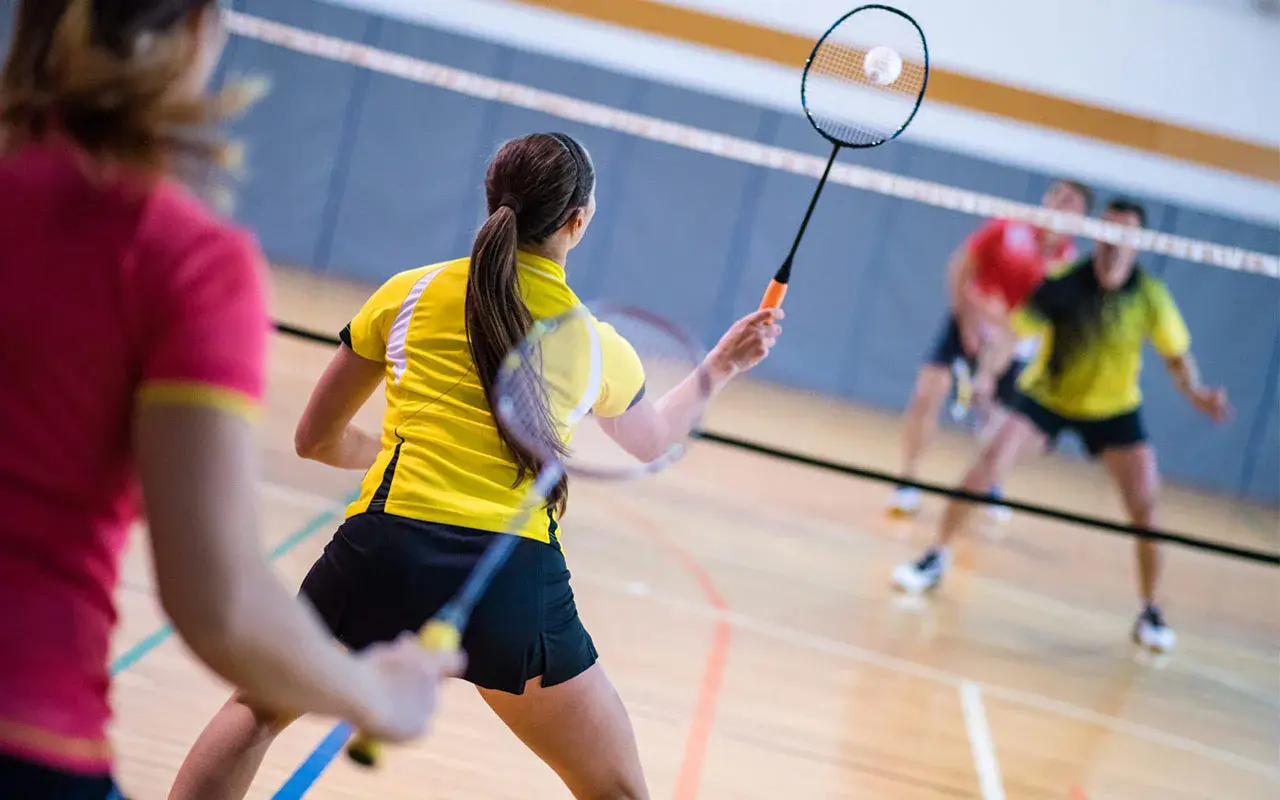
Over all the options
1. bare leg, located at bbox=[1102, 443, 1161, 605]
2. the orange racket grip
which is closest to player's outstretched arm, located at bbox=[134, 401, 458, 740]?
the orange racket grip

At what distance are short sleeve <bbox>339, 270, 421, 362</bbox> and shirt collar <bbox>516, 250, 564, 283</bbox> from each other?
0.20 meters

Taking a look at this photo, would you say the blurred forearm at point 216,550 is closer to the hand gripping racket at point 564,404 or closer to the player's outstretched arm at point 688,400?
the hand gripping racket at point 564,404

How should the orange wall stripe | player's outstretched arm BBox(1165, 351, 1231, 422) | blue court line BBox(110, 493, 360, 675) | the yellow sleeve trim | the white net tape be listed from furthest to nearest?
the orange wall stripe
the white net tape
player's outstretched arm BBox(1165, 351, 1231, 422)
blue court line BBox(110, 493, 360, 675)
the yellow sleeve trim

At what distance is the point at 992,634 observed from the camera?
5.09 m

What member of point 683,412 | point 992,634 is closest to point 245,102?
point 683,412

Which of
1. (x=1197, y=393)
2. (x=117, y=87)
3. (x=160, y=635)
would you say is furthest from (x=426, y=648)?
(x=1197, y=393)

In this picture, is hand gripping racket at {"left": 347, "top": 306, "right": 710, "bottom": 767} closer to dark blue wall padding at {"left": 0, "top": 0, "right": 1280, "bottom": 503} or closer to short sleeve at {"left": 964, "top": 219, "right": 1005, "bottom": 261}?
short sleeve at {"left": 964, "top": 219, "right": 1005, "bottom": 261}

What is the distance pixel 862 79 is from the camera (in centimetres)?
284

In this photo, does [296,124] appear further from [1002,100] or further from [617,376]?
[617,376]

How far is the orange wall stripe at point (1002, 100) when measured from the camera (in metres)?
9.96

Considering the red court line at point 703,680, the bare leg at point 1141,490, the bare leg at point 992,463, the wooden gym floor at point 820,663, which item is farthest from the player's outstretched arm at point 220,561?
the bare leg at point 1141,490

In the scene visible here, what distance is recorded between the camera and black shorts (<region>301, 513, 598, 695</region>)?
6.52ft

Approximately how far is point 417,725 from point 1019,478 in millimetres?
8373

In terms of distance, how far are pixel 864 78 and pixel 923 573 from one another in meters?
3.05
